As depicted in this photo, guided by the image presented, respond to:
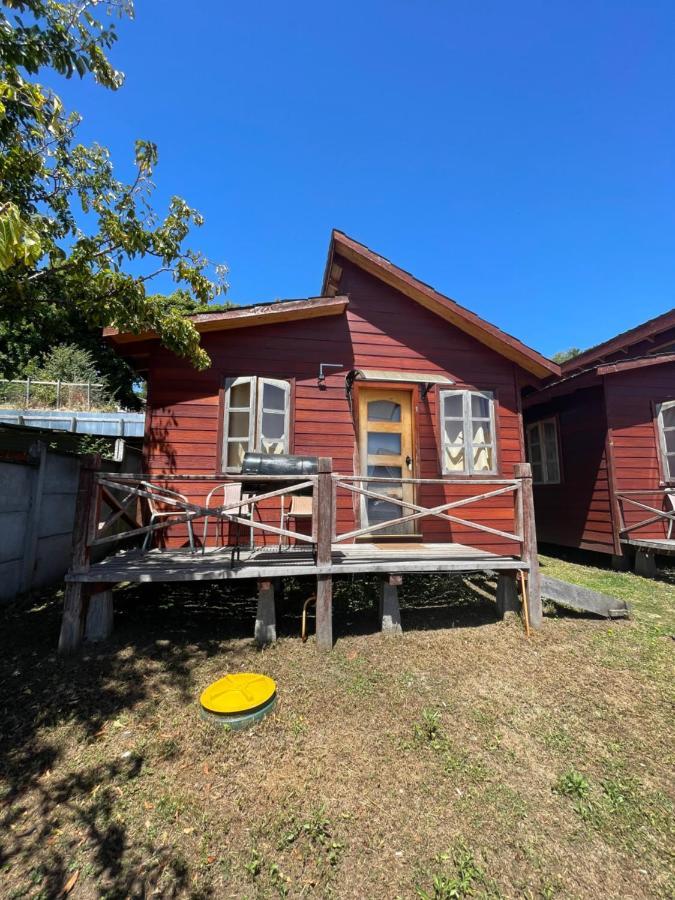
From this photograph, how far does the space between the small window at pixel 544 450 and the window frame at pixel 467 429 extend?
10.3ft

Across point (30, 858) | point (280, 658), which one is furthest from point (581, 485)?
point (30, 858)

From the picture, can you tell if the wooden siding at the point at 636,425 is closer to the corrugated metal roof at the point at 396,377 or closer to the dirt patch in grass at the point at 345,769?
the corrugated metal roof at the point at 396,377

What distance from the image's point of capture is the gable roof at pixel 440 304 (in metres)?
6.41

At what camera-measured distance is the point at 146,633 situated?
4129 millimetres

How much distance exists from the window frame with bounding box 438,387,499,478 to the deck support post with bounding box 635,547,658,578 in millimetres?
3148

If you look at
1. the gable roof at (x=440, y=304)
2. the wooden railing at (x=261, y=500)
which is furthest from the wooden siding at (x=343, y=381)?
the wooden railing at (x=261, y=500)

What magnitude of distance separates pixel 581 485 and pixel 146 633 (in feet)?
27.5

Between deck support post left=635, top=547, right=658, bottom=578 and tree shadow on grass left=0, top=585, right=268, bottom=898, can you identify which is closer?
tree shadow on grass left=0, top=585, right=268, bottom=898

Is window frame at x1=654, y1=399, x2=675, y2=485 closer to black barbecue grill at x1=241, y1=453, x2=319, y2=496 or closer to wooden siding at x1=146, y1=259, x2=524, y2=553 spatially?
wooden siding at x1=146, y1=259, x2=524, y2=553

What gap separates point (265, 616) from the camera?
159 inches

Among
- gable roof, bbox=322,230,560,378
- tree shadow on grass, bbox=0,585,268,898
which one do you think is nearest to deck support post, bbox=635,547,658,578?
gable roof, bbox=322,230,560,378

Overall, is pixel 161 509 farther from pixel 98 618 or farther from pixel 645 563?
pixel 645 563

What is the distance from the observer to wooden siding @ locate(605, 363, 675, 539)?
783 centimetres

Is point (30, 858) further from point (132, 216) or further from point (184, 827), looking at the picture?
point (132, 216)
